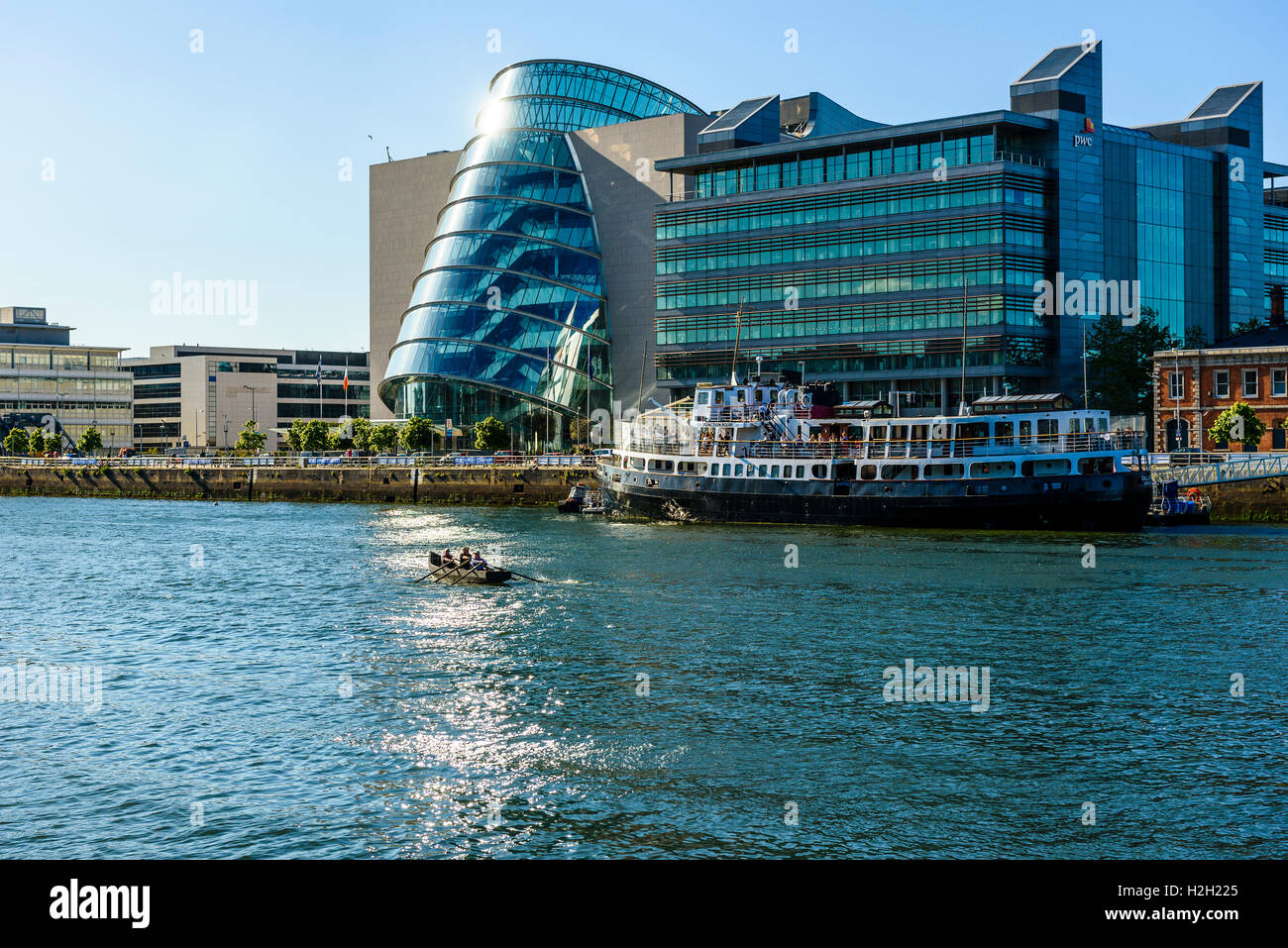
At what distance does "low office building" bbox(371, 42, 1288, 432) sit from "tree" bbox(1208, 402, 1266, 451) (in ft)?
66.9

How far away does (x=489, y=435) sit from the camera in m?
139

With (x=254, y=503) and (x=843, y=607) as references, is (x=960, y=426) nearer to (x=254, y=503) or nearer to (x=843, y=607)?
(x=843, y=607)

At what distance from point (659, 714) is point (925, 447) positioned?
53.1 meters

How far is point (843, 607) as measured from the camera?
47156mm

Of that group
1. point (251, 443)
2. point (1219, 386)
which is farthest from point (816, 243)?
point (251, 443)

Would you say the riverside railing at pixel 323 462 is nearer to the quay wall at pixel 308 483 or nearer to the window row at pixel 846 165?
the quay wall at pixel 308 483

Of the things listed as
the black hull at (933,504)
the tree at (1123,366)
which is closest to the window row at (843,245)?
the tree at (1123,366)

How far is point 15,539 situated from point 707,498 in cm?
4554

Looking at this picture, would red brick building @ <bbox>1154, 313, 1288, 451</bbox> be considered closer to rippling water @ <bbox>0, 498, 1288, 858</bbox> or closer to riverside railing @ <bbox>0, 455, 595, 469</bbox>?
rippling water @ <bbox>0, 498, 1288, 858</bbox>

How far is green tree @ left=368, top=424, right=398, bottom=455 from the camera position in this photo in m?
150

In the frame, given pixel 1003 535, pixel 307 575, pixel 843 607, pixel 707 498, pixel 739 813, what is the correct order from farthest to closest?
pixel 707 498, pixel 1003 535, pixel 307 575, pixel 843 607, pixel 739 813

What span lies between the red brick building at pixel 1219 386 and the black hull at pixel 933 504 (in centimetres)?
2461

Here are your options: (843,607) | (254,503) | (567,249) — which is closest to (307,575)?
(843,607)

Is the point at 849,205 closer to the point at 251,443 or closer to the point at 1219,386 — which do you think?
the point at 1219,386
